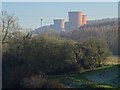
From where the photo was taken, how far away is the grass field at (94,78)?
669 inches

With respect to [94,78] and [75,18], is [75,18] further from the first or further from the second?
[94,78]

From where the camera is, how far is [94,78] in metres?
19.8

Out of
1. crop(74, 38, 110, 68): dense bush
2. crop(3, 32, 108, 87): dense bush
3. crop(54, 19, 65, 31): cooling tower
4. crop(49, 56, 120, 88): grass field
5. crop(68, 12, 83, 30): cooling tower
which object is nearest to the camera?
crop(49, 56, 120, 88): grass field

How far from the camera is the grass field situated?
1700 cm

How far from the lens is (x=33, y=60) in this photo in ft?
67.8

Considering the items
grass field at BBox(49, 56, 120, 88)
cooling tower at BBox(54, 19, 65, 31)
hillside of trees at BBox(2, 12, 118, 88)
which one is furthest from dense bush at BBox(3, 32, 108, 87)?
cooling tower at BBox(54, 19, 65, 31)

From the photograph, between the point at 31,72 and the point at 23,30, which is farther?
the point at 23,30

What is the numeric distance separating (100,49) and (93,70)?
7.94ft

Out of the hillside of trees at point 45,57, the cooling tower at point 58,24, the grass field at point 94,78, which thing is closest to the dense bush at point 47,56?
the hillside of trees at point 45,57

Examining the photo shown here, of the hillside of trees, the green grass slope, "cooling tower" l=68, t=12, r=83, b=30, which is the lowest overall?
the green grass slope

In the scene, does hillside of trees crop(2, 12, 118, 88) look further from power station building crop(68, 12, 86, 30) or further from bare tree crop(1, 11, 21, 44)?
power station building crop(68, 12, 86, 30)

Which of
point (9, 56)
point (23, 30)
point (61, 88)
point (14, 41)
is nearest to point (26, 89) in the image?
point (61, 88)

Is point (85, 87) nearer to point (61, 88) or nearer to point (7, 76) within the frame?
point (61, 88)

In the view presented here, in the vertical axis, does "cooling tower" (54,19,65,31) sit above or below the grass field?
above
